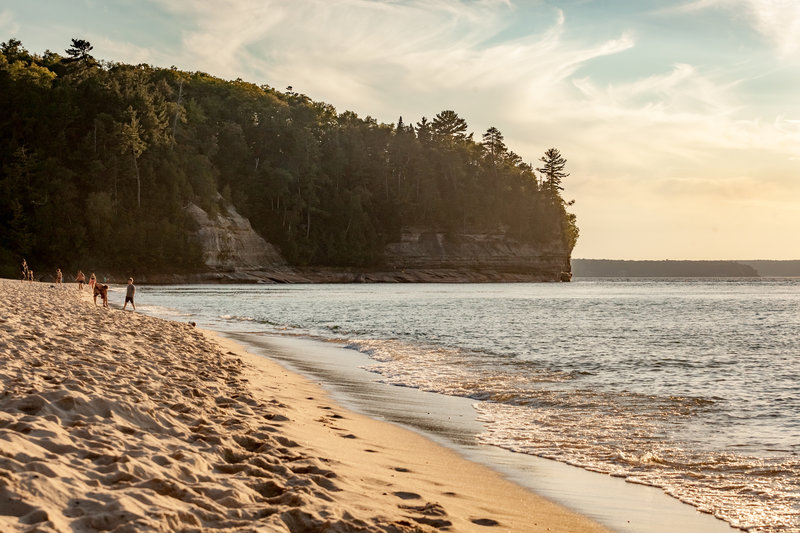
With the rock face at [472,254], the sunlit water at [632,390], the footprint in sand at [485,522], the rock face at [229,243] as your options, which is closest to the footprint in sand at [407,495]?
the footprint in sand at [485,522]

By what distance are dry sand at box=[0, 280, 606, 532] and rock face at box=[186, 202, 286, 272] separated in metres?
87.4

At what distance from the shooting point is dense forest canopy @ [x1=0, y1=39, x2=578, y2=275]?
3516 inches

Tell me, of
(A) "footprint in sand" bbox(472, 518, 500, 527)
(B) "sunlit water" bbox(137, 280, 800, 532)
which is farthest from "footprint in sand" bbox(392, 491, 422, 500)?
(B) "sunlit water" bbox(137, 280, 800, 532)

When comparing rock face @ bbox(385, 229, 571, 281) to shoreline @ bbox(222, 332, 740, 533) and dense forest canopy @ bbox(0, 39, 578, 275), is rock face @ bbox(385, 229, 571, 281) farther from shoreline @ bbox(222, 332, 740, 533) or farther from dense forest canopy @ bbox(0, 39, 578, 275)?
shoreline @ bbox(222, 332, 740, 533)

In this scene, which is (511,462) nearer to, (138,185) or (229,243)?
(229,243)

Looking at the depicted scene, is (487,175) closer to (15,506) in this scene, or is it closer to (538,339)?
(538,339)

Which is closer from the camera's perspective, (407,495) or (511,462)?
Answer: (407,495)

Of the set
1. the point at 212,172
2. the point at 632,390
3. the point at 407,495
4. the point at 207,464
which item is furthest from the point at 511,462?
the point at 212,172

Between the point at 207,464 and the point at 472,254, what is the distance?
400 ft

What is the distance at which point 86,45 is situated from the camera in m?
101

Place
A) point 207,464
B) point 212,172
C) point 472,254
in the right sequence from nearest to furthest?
point 207,464 < point 212,172 < point 472,254

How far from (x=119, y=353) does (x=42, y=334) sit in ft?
7.90

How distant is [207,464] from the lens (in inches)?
235

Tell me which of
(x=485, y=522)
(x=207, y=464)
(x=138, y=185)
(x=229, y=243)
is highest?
(x=138, y=185)
